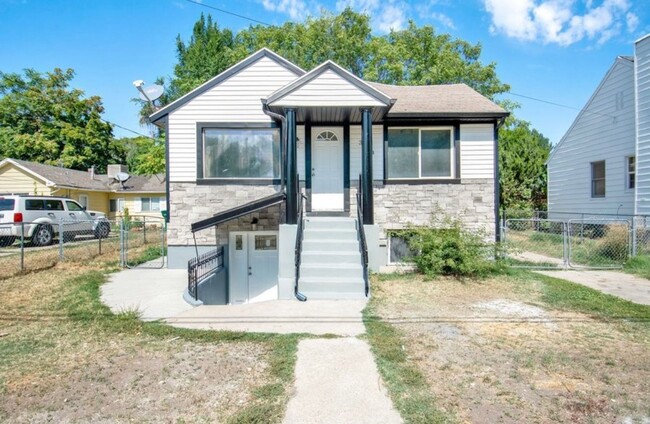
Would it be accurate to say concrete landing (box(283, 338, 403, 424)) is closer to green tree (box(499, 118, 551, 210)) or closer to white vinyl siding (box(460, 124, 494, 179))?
white vinyl siding (box(460, 124, 494, 179))

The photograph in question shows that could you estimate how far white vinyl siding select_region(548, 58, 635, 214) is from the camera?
1292 centimetres

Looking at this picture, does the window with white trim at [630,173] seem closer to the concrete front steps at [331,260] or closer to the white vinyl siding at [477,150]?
the white vinyl siding at [477,150]

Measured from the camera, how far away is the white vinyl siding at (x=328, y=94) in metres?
8.30

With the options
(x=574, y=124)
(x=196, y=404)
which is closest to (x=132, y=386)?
(x=196, y=404)

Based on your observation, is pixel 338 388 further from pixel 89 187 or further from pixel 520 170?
pixel 89 187

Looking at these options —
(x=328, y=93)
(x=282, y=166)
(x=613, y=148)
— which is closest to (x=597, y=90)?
(x=613, y=148)

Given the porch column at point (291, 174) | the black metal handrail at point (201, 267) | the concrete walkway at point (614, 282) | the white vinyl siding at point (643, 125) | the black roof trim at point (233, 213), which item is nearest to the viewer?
the concrete walkway at point (614, 282)

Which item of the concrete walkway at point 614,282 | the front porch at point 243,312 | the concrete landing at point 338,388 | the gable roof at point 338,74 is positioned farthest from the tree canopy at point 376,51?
the concrete landing at point 338,388

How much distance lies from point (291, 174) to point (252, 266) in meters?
3.35

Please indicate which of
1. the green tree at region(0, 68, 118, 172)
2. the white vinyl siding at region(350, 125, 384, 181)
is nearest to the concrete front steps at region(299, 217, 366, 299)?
the white vinyl siding at region(350, 125, 384, 181)

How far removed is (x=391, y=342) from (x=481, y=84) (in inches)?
1047

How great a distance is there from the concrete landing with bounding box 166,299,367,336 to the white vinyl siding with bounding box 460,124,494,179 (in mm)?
5476

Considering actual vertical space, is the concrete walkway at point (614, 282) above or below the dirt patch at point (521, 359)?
above

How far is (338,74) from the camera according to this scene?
27.5 feet
